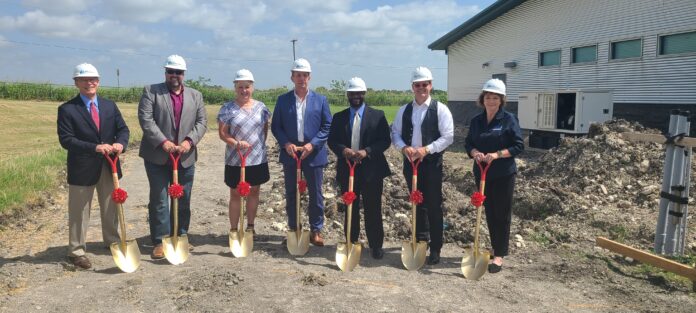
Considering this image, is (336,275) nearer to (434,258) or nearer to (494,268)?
(434,258)

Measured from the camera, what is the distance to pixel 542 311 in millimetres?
3875

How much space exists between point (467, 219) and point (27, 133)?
22965 millimetres

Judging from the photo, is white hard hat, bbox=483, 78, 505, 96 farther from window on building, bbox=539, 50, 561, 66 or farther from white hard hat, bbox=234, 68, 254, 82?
window on building, bbox=539, 50, 561, 66

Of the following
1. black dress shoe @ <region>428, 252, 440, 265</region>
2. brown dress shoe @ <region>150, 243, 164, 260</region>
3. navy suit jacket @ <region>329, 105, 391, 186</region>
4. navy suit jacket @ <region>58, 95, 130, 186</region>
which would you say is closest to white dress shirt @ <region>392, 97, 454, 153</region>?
navy suit jacket @ <region>329, 105, 391, 186</region>

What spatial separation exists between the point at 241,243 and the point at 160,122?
4.84ft

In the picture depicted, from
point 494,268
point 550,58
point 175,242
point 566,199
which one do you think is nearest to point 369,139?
point 494,268

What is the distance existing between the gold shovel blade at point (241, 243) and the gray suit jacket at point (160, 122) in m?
0.89

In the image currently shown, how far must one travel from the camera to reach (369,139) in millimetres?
4977

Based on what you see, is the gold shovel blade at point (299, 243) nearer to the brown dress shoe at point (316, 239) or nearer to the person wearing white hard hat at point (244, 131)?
the brown dress shoe at point (316, 239)

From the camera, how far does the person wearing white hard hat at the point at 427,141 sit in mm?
4742

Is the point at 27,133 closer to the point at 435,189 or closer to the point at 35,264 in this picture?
the point at 35,264

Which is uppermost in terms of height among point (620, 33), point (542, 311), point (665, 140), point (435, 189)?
point (620, 33)

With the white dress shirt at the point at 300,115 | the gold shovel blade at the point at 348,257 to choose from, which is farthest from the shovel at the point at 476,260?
the white dress shirt at the point at 300,115

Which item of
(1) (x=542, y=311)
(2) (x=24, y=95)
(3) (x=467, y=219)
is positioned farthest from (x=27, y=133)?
(1) (x=542, y=311)
